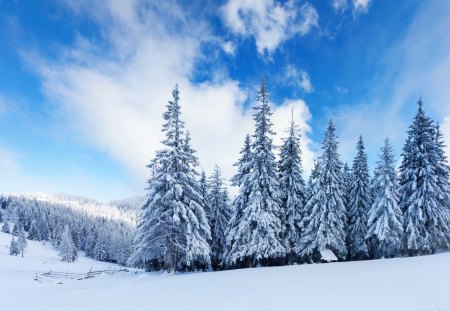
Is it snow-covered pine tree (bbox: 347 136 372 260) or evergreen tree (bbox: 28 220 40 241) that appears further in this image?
evergreen tree (bbox: 28 220 40 241)

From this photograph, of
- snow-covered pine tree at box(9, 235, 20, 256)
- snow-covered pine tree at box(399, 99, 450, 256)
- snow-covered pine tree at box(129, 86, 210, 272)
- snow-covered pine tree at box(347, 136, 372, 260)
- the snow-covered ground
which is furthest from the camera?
snow-covered pine tree at box(9, 235, 20, 256)

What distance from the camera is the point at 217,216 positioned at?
33031 mm

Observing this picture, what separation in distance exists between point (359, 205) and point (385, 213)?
16.5 ft

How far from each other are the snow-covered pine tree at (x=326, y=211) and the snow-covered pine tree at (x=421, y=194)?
20.5 ft

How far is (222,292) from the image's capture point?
11.2 metres

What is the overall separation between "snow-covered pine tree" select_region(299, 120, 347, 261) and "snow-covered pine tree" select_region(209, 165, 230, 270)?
→ 926cm

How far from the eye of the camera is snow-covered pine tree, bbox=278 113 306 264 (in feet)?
91.5

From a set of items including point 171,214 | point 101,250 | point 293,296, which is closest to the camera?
point 293,296

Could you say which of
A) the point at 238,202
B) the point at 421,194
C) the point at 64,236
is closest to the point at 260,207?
the point at 238,202

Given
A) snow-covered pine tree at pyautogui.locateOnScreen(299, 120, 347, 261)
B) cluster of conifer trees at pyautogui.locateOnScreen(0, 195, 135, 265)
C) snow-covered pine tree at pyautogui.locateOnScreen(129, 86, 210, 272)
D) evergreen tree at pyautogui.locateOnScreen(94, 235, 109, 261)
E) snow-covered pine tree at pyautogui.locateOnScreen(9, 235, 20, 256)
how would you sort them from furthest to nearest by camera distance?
evergreen tree at pyautogui.locateOnScreen(94, 235, 109, 261) < cluster of conifer trees at pyautogui.locateOnScreen(0, 195, 135, 265) < snow-covered pine tree at pyautogui.locateOnScreen(9, 235, 20, 256) < snow-covered pine tree at pyautogui.locateOnScreen(299, 120, 347, 261) < snow-covered pine tree at pyautogui.locateOnScreen(129, 86, 210, 272)

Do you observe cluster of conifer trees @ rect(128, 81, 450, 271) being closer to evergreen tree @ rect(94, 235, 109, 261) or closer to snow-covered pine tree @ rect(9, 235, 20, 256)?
snow-covered pine tree @ rect(9, 235, 20, 256)

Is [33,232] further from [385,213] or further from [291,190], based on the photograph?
[385,213]

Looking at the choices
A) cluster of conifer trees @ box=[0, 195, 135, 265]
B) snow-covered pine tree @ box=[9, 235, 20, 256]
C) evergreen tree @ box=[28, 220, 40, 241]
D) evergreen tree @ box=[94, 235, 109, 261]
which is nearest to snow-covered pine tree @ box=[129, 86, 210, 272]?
cluster of conifer trees @ box=[0, 195, 135, 265]

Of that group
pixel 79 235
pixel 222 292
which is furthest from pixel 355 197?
pixel 79 235
